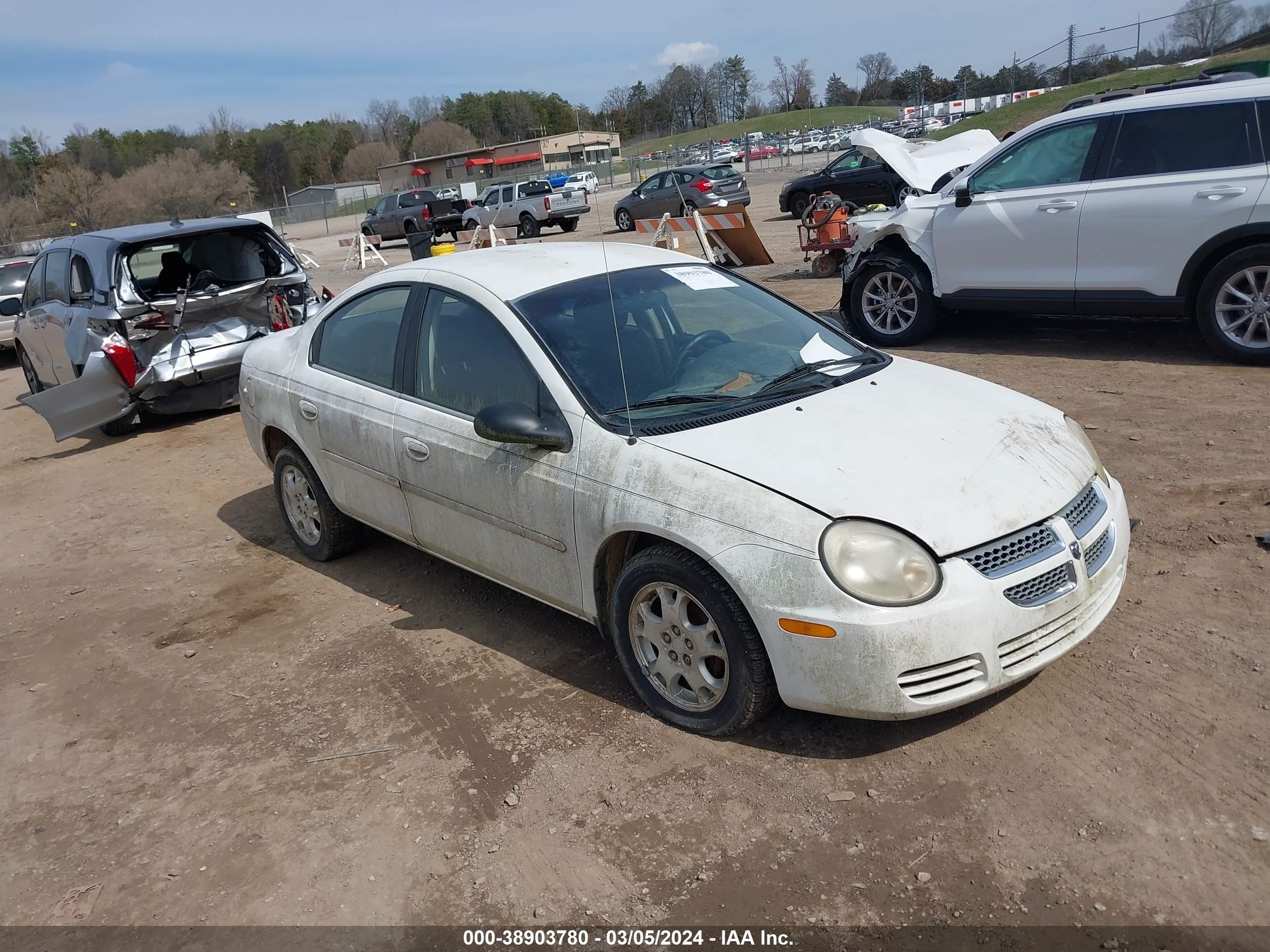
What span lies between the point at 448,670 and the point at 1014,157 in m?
6.66

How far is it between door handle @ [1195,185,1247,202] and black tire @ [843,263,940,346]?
7.78 ft

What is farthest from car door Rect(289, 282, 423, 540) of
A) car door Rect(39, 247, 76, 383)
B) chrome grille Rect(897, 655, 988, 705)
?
car door Rect(39, 247, 76, 383)

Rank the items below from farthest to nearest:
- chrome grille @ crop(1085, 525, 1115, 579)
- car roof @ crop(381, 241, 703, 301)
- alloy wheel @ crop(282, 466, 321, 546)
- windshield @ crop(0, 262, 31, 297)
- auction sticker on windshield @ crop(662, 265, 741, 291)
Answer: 1. windshield @ crop(0, 262, 31, 297)
2. alloy wheel @ crop(282, 466, 321, 546)
3. auction sticker on windshield @ crop(662, 265, 741, 291)
4. car roof @ crop(381, 241, 703, 301)
5. chrome grille @ crop(1085, 525, 1115, 579)

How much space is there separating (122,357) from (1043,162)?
26.2ft

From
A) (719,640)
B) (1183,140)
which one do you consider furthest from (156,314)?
(1183,140)

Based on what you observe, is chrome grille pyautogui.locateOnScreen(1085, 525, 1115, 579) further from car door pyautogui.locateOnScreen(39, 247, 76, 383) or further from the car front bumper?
car door pyautogui.locateOnScreen(39, 247, 76, 383)

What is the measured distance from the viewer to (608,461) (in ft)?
12.0

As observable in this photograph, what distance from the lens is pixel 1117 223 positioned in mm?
7523

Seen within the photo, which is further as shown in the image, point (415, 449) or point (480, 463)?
point (415, 449)

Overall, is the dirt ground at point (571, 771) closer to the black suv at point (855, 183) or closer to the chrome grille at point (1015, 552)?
the chrome grille at point (1015, 552)

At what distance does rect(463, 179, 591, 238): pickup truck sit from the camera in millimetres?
31438

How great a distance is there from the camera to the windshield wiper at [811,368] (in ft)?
13.3

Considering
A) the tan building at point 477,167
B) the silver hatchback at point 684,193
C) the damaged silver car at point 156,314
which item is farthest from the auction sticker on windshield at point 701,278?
the tan building at point 477,167

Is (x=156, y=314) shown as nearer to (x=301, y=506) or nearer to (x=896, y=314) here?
(x=301, y=506)
